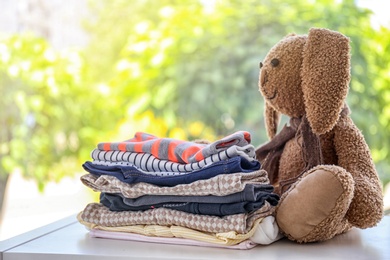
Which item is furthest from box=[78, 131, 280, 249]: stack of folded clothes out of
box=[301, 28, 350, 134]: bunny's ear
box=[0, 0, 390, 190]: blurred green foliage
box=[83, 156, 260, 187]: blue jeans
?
box=[0, 0, 390, 190]: blurred green foliage

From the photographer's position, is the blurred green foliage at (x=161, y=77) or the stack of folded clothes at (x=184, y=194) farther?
the blurred green foliage at (x=161, y=77)

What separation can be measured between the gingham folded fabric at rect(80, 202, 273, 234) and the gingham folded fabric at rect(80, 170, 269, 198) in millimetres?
33

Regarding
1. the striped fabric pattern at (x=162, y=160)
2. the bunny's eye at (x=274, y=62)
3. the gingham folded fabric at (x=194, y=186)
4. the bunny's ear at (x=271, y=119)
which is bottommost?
the gingham folded fabric at (x=194, y=186)

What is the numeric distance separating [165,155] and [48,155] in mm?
1676

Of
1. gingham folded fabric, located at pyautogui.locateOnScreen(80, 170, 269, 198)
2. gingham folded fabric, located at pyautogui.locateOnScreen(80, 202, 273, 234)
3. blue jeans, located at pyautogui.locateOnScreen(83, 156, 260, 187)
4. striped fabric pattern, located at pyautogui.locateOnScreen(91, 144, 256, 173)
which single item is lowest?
gingham folded fabric, located at pyautogui.locateOnScreen(80, 202, 273, 234)

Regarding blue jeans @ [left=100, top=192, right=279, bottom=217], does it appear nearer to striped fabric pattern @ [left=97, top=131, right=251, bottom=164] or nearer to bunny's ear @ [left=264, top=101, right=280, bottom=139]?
striped fabric pattern @ [left=97, top=131, right=251, bottom=164]

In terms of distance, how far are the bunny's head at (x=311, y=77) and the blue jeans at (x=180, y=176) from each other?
0.41 ft

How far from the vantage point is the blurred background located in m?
2.13

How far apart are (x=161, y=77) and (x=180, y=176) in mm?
1584

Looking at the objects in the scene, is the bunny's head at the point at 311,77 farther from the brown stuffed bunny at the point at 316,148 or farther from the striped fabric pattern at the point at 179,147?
the striped fabric pattern at the point at 179,147

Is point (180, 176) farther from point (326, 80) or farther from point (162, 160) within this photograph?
point (326, 80)

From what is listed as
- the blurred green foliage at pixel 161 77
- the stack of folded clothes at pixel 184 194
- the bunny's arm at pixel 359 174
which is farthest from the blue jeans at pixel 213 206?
the blurred green foliage at pixel 161 77

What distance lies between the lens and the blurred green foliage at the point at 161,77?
2113 millimetres

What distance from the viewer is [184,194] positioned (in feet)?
2.79
